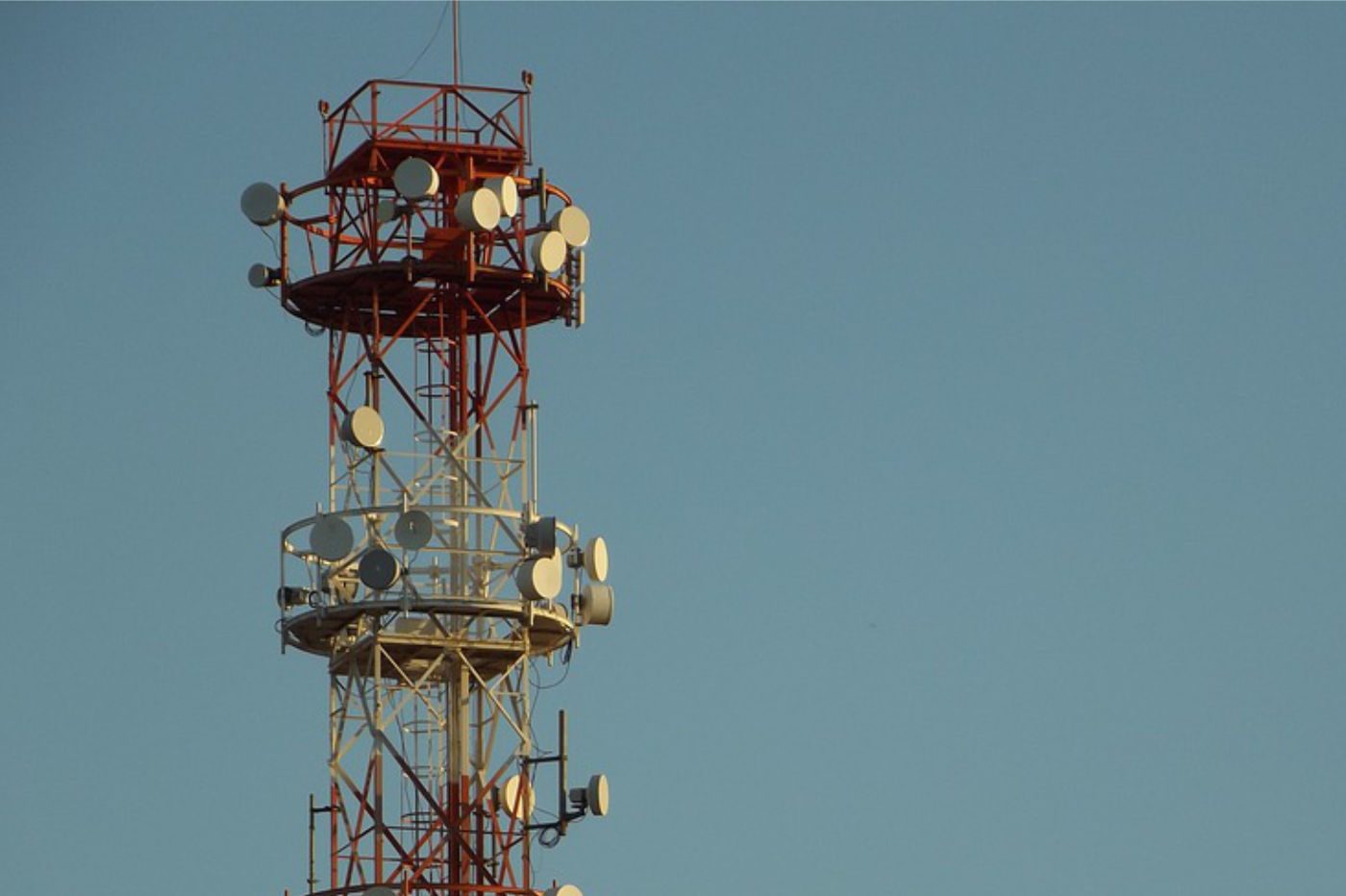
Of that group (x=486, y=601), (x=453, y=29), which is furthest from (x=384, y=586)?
(x=453, y=29)

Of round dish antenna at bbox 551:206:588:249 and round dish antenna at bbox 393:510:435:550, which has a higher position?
round dish antenna at bbox 551:206:588:249

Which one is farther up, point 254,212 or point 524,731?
point 254,212

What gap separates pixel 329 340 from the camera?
131625 mm

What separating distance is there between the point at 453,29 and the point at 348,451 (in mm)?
9175

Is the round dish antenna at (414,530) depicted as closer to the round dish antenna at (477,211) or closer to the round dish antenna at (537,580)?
the round dish antenna at (537,580)

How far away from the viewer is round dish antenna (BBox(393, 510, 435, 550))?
128 meters

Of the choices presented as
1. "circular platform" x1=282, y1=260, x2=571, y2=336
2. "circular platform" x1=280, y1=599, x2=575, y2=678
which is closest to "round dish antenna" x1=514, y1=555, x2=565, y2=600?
"circular platform" x1=280, y1=599, x2=575, y2=678

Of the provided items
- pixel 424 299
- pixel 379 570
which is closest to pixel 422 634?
pixel 379 570

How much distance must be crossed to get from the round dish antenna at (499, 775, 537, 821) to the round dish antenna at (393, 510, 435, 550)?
5.19 metres

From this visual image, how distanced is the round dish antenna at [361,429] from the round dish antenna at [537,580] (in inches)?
153

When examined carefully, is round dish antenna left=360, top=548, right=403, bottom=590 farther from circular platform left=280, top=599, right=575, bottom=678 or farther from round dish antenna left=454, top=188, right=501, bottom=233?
round dish antenna left=454, top=188, right=501, bottom=233

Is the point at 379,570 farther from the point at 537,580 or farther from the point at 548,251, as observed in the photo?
the point at 548,251

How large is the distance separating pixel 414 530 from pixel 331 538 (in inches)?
69.9

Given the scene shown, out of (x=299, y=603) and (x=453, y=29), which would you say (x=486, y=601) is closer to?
(x=299, y=603)
